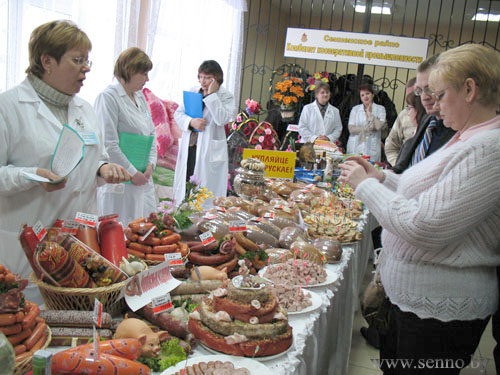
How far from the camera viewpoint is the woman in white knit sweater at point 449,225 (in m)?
1.30

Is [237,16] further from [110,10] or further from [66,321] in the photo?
[66,321]

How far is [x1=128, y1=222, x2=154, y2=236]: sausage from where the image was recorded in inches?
66.0

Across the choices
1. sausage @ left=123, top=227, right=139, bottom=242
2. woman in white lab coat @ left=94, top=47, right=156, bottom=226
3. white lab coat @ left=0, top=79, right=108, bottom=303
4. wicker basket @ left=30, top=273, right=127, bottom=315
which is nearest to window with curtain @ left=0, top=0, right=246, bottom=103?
woman in white lab coat @ left=94, top=47, right=156, bottom=226

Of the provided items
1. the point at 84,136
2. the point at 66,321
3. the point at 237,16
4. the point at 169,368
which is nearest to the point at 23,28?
the point at 84,136

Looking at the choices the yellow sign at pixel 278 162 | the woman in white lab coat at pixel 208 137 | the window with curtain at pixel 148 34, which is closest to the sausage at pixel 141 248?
the yellow sign at pixel 278 162

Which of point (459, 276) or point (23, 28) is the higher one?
point (23, 28)

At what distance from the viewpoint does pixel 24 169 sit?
5.52ft

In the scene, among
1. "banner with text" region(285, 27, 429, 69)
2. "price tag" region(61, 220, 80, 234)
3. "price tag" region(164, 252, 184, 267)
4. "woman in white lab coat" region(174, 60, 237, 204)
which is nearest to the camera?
"price tag" region(61, 220, 80, 234)

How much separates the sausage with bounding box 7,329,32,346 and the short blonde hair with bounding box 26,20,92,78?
122cm

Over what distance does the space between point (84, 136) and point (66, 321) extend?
3.29 feet

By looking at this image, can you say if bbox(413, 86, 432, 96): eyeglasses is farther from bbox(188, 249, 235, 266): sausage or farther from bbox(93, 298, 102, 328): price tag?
bbox(93, 298, 102, 328): price tag

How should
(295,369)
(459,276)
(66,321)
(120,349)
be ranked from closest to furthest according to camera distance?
(120,349), (66,321), (295,369), (459,276)

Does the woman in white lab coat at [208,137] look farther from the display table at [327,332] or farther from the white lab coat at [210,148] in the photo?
the display table at [327,332]

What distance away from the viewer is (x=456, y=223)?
1311 mm
